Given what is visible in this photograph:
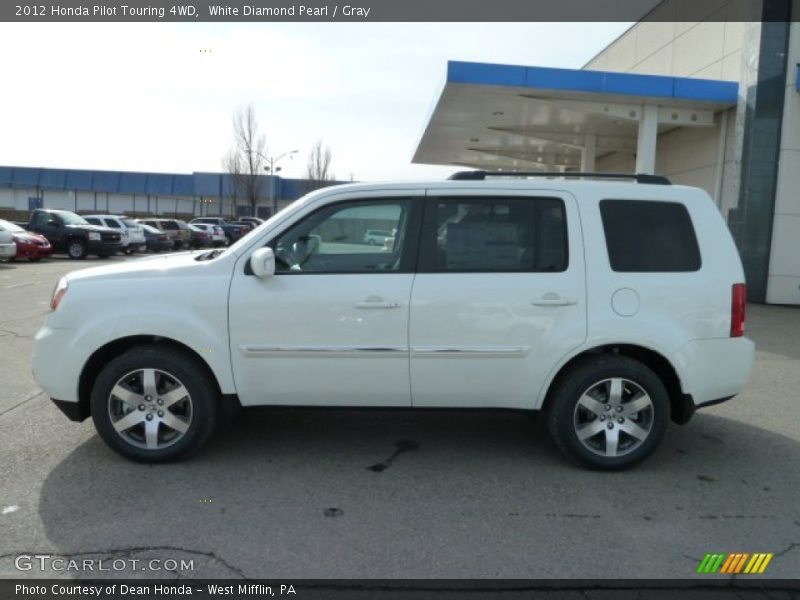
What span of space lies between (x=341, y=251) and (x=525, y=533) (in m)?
2.16

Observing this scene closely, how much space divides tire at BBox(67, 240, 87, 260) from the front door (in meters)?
22.5

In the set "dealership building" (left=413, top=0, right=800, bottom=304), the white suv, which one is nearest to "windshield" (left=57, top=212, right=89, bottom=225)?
"dealership building" (left=413, top=0, right=800, bottom=304)

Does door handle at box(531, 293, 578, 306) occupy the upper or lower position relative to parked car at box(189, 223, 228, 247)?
upper

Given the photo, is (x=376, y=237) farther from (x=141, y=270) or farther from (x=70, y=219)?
(x=70, y=219)

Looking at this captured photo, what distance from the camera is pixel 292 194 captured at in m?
65.9

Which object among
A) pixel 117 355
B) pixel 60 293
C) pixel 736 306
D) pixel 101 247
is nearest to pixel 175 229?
pixel 101 247

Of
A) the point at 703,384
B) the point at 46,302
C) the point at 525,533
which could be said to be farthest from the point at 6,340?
the point at 703,384

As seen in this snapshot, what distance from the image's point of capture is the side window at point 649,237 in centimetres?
430

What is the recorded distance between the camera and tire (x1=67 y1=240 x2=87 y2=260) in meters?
23.8

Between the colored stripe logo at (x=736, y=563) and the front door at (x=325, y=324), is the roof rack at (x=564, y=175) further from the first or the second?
the colored stripe logo at (x=736, y=563)

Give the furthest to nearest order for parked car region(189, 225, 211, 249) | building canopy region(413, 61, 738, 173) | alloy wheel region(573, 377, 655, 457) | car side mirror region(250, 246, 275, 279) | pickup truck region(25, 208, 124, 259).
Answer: parked car region(189, 225, 211, 249), pickup truck region(25, 208, 124, 259), building canopy region(413, 61, 738, 173), alloy wheel region(573, 377, 655, 457), car side mirror region(250, 246, 275, 279)

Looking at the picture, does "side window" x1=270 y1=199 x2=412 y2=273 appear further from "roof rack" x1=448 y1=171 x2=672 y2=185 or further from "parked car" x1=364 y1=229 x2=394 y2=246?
"roof rack" x1=448 y1=171 x2=672 y2=185

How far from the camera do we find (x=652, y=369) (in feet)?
14.7
